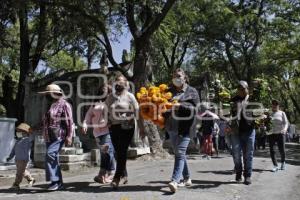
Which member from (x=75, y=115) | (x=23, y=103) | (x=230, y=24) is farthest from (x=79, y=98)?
(x=230, y=24)

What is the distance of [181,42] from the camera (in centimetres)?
4209

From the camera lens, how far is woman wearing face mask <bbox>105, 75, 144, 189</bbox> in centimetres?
854

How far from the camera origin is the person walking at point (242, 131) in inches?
380

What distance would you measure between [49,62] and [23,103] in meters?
11.6

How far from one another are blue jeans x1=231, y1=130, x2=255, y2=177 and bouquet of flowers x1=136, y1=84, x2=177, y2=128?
176 cm

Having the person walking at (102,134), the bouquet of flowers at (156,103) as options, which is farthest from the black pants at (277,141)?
the person walking at (102,134)

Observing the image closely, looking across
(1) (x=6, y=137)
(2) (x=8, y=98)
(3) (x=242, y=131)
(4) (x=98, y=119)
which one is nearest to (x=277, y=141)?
(3) (x=242, y=131)

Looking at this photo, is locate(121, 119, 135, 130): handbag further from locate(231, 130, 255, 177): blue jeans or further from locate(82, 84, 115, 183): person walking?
locate(231, 130, 255, 177): blue jeans

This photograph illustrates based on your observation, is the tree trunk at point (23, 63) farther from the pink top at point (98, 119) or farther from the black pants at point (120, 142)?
the black pants at point (120, 142)

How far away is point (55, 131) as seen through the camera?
8500 millimetres

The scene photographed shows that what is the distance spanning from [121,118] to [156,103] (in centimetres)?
64

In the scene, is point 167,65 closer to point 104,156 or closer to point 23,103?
point 23,103

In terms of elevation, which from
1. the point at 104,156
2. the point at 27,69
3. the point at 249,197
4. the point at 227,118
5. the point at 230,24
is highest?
the point at 230,24

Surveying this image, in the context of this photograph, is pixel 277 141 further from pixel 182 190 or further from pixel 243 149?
pixel 182 190
